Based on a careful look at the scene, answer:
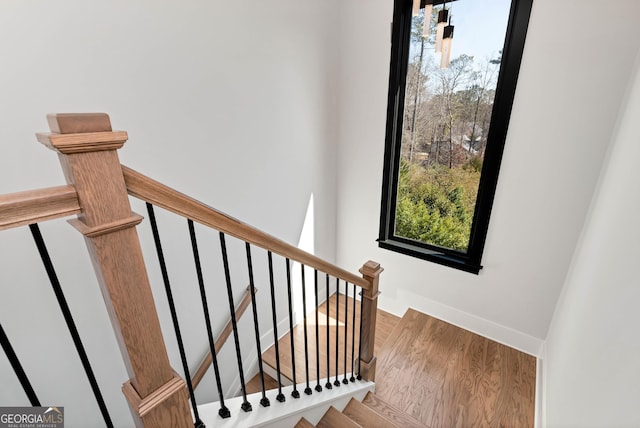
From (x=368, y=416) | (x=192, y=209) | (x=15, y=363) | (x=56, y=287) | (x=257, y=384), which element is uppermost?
(x=192, y=209)

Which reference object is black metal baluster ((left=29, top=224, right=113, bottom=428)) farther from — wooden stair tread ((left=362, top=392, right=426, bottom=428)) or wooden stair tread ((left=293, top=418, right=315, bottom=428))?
wooden stair tread ((left=362, top=392, right=426, bottom=428))

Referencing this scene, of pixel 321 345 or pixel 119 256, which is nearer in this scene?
pixel 119 256

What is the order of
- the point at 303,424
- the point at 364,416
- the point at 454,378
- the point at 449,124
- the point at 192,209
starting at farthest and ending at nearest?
the point at 449,124 → the point at 454,378 → the point at 364,416 → the point at 303,424 → the point at 192,209

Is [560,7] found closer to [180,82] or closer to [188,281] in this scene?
[180,82]

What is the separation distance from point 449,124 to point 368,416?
2.22 m

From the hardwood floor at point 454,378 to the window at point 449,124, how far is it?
2.31 feet

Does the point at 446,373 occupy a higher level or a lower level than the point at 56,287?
lower

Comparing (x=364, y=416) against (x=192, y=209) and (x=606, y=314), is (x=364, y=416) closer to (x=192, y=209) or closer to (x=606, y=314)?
(x=606, y=314)

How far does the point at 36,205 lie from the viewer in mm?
532

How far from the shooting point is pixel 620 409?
81 centimetres

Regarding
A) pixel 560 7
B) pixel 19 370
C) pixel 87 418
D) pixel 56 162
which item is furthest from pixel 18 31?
pixel 560 7

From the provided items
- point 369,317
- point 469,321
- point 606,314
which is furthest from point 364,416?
point 469,321

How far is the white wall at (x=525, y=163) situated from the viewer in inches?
69.9

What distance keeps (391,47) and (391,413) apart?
277 cm
